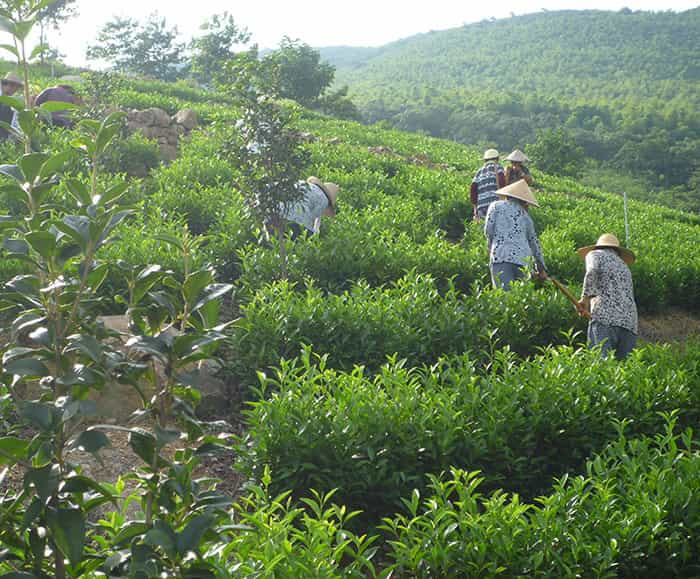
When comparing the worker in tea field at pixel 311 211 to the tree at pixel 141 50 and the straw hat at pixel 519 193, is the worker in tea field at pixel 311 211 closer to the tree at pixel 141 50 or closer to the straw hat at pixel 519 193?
the straw hat at pixel 519 193

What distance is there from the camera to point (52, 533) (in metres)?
2.04

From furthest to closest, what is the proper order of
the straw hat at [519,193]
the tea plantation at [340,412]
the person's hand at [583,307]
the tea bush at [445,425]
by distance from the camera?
the straw hat at [519,193] → the person's hand at [583,307] → the tea bush at [445,425] → the tea plantation at [340,412]

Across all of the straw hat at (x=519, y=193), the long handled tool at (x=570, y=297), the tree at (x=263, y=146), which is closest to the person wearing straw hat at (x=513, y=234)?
the straw hat at (x=519, y=193)

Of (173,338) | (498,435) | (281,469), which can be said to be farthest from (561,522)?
(173,338)

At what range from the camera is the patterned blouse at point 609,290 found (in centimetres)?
707

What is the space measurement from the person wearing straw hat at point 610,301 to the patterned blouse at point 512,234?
103 centimetres

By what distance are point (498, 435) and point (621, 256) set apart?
338 centimetres

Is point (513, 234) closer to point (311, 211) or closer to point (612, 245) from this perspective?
point (612, 245)

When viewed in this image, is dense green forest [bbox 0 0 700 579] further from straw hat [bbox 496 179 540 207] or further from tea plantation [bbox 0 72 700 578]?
straw hat [bbox 496 179 540 207]

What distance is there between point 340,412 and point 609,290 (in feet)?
11.6

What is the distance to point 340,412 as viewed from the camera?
16.0ft

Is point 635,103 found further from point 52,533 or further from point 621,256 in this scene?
point 52,533

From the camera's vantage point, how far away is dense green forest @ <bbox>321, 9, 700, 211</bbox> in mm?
49750

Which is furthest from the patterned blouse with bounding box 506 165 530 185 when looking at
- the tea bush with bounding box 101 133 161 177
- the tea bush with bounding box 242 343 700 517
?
the tea bush with bounding box 101 133 161 177
